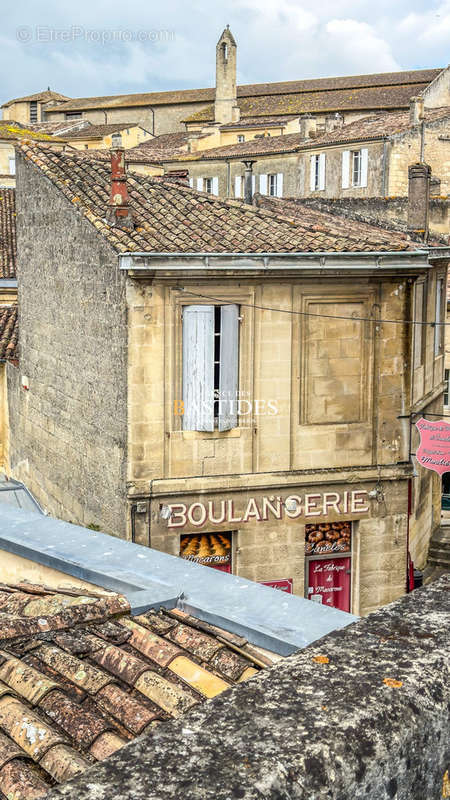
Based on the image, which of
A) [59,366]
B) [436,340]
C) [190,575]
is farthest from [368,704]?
[436,340]

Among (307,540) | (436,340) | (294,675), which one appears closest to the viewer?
(294,675)

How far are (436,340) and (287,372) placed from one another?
571 cm

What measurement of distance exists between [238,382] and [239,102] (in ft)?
199

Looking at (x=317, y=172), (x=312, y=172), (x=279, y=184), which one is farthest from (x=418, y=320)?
(x=279, y=184)

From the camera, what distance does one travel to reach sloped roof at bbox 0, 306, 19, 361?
2191 cm

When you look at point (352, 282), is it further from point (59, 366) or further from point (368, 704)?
point (368, 704)

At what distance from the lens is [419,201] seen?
1936cm

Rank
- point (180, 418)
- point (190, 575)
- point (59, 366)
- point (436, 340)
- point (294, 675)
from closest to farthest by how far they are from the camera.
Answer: point (294, 675) < point (190, 575) < point (180, 418) < point (59, 366) < point (436, 340)

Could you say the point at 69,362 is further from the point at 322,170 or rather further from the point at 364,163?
the point at 322,170

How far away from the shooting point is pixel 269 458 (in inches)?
614

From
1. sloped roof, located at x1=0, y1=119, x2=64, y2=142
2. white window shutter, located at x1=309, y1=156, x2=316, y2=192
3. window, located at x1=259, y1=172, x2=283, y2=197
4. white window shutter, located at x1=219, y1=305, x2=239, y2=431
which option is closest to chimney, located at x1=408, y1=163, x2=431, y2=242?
white window shutter, located at x1=219, y1=305, x2=239, y2=431

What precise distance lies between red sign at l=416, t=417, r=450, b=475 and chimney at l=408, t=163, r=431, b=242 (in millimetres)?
5381

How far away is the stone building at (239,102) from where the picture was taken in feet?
207

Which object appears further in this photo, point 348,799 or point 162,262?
point 162,262
